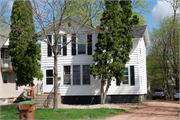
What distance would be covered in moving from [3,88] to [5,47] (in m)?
4.81

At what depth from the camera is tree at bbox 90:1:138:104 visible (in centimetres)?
1759

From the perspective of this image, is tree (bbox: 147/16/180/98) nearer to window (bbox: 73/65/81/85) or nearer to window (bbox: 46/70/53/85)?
window (bbox: 73/65/81/85)

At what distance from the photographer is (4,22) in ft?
45.4

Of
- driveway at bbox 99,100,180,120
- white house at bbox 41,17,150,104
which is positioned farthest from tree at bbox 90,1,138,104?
driveway at bbox 99,100,180,120

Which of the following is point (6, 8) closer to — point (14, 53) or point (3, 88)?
point (14, 53)

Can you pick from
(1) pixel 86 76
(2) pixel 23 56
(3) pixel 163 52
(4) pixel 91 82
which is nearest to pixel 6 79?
(2) pixel 23 56

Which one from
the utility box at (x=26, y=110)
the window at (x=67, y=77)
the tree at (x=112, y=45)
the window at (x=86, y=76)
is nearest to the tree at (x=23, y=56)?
the window at (x=67, y=77)

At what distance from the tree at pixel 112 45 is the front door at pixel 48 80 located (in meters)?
4.60

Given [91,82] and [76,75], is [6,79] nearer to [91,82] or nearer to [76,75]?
[76,75]

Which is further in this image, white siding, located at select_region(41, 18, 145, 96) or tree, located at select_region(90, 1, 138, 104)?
white siding, located at select_region(41, 18, 145, 96)

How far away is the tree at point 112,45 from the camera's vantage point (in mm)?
17594

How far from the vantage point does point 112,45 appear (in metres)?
17.6

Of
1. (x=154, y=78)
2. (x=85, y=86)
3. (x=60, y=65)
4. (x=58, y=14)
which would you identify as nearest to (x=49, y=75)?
(x=60, y=65)

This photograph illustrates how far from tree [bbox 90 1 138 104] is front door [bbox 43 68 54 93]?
4601 mm
